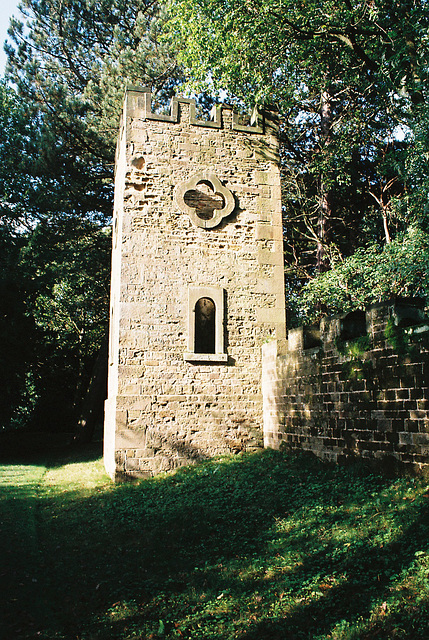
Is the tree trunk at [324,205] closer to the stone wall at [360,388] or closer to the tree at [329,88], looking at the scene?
the tree at [329,88]

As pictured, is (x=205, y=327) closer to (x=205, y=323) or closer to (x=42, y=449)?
(x=205, y=323)

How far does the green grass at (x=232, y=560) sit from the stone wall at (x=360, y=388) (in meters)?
0.42

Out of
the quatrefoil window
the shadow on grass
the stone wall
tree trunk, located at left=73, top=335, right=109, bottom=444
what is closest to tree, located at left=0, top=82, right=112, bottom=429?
the shadow on grass

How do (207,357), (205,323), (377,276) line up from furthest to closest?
(205,323), (377,276), (207,357)

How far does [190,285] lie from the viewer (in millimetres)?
10305

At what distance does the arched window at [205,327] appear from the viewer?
433 inches

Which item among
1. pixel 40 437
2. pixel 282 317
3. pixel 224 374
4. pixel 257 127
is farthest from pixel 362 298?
pixel 40 437

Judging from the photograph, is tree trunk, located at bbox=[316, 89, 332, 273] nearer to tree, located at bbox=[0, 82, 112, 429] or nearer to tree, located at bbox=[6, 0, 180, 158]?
tree, located at bbox=[6, 0, 180, 158]

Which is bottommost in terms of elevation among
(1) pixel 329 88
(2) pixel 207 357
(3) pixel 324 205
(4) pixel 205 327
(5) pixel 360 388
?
(5) pixel 360 388

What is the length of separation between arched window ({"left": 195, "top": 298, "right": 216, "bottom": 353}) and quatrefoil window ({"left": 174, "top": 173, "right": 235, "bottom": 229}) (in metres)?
1.74

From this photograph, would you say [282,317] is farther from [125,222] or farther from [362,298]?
[125,222]

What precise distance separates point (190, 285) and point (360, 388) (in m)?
4.46

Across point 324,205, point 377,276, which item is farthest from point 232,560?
point 324,205

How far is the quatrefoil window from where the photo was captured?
34.9 feet
